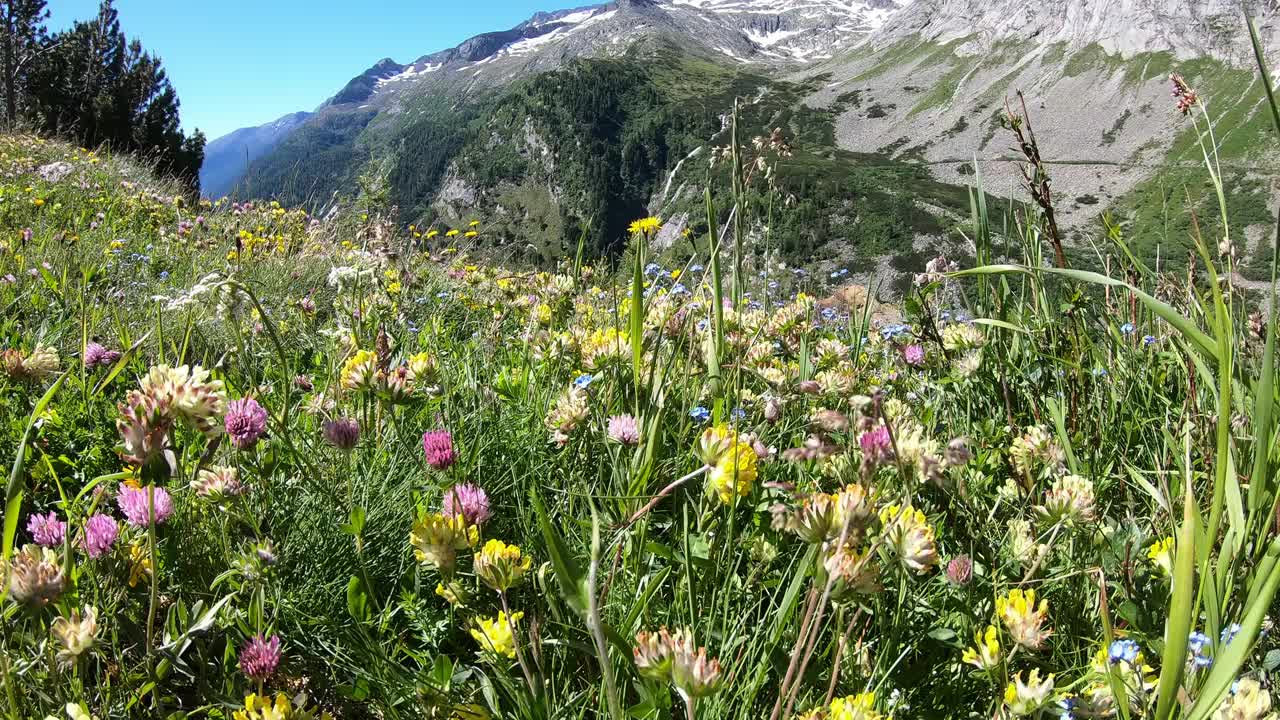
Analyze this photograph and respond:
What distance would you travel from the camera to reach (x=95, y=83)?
37062 mm

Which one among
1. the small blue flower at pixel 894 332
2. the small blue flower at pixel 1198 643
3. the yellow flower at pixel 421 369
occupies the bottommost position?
the small blue flower at pixel 894 332

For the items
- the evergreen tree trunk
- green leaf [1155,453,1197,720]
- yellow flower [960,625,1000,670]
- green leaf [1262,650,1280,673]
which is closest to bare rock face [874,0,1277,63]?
the evergreen tree trunk

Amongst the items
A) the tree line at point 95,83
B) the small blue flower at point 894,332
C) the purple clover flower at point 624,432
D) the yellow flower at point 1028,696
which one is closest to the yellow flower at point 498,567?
the purple clover flower at point 624,432

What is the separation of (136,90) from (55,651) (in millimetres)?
46315

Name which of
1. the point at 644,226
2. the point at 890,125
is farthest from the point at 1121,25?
the point at 644,226

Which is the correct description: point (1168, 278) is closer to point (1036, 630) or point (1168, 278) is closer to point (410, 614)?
point (1036, 630)

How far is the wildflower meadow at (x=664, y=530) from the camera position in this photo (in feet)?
3.14

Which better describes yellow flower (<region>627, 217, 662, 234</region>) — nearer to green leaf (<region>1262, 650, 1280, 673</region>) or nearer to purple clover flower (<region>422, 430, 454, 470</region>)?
purple clover flower (<region>422, 430, 454, 470</region>)

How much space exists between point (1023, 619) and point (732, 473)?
1.59 ft

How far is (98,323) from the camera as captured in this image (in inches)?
117

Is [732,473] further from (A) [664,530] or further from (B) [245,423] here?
(B) [245,423]

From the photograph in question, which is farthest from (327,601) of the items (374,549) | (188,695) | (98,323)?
(98,323)

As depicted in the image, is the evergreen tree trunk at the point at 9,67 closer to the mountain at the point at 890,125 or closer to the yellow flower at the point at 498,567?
the yellow flower at the point at 498,567

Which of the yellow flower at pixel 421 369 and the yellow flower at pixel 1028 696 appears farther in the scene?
the yellow flower at pixel 421 369
